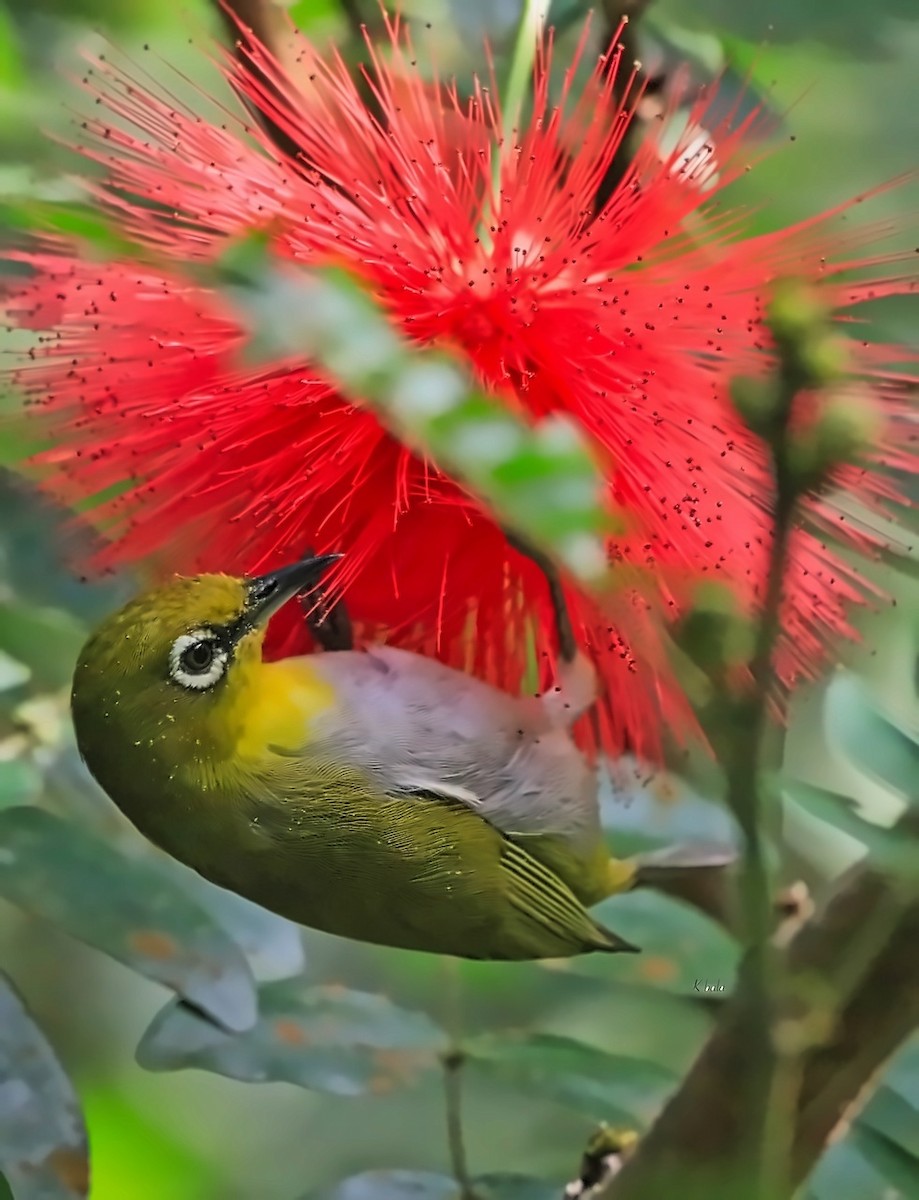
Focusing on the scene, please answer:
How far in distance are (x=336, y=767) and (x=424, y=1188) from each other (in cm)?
27

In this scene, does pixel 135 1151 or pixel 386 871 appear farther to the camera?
pixel 135 1151

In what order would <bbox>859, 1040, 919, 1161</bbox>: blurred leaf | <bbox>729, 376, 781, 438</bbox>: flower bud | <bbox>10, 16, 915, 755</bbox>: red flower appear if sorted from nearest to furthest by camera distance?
<bbox>729, 376, 781, 438</bbox>: flower bud
<bbox>10, 16, 915, 755</bbox>: red flower
<bbox>859, 1040, 919, 1161</bbox>: blurred leaf

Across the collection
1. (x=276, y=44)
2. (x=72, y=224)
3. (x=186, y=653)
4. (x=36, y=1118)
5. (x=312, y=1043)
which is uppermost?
(x=276, y=44)

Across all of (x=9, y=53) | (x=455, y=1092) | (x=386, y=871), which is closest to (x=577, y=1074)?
(x=455, y=1092)

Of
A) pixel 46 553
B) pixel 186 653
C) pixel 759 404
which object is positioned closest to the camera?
pixel 759 404

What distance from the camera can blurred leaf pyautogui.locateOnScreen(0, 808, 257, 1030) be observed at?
587mm

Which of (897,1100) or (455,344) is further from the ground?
(455,344)

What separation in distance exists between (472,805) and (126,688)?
17cm

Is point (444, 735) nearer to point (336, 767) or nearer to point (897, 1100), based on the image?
point (336, 767)

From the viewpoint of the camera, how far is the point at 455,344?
43 centimetres

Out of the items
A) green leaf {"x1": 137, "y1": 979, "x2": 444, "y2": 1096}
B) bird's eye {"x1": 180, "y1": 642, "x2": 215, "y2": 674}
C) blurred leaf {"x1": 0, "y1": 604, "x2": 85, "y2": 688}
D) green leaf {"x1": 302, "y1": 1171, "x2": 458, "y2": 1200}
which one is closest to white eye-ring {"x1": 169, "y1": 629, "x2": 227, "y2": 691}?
bird's eye {"x1": 180, "y1": 642, "x2": 215, "y2": 674}

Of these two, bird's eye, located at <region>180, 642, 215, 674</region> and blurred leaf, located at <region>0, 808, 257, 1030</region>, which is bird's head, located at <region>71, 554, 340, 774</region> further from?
blurred leaf, located at <region>0, 808, 257, 1030</region>

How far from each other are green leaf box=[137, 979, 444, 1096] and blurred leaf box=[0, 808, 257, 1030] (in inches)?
0.5

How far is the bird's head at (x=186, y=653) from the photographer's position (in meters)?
0.47
